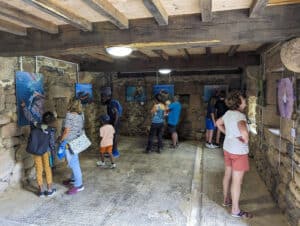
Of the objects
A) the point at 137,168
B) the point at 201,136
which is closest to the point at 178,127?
the point at 201,136

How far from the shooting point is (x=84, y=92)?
5246 mm

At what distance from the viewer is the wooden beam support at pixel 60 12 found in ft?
5.32

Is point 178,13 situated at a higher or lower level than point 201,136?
higher

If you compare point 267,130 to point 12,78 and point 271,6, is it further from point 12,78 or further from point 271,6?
point 12,78

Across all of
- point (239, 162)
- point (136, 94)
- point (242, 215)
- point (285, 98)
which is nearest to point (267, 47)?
point (285, 98)

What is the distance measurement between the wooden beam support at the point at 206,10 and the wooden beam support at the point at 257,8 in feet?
1.01

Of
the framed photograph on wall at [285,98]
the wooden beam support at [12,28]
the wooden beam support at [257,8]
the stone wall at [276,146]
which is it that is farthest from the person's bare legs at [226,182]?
the wooden beam support at [12,28]

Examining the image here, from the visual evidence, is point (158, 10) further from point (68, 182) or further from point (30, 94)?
point (68, 182)

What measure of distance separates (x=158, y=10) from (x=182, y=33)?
16.4 inches

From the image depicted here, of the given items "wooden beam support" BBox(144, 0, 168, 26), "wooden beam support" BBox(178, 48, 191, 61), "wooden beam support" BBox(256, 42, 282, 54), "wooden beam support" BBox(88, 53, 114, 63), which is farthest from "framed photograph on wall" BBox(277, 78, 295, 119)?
"wooden beam support" BBox(88, 53, 114, 63)

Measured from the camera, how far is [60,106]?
4.30 m

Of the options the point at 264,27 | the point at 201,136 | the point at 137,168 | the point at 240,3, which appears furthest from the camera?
the point at 201,136

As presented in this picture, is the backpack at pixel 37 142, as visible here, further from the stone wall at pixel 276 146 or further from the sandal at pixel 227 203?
the stone wall at pixel 276 146

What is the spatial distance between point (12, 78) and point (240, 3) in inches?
118
